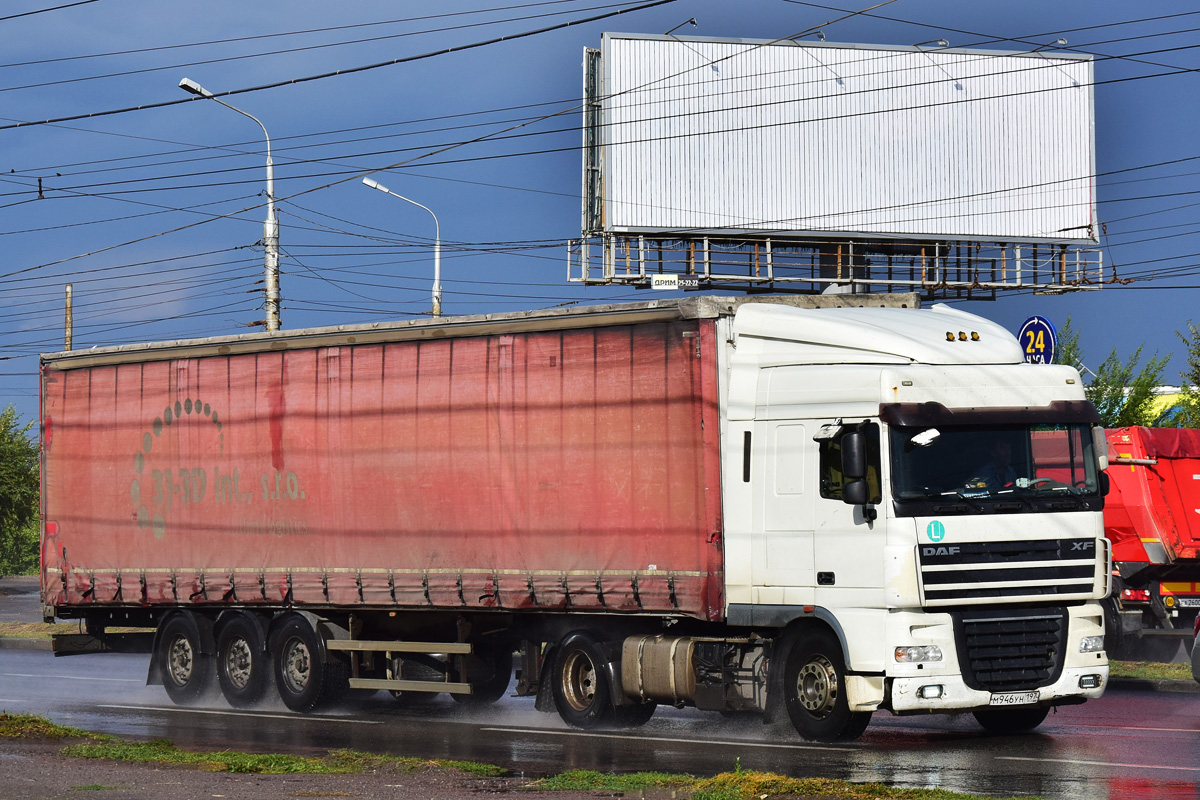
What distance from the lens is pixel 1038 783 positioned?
10969 millimetres

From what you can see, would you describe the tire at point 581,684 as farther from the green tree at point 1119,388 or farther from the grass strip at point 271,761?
the green tree at point 1119,388

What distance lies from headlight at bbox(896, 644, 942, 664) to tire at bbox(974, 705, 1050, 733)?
5.82 ft

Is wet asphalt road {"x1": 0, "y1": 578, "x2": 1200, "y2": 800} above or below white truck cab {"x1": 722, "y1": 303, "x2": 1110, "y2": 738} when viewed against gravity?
below

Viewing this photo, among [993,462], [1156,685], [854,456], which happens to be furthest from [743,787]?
[1156,685]

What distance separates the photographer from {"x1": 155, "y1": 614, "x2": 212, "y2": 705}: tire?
18.6 m

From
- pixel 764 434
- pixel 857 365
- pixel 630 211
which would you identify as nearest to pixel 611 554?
pixel 764 434

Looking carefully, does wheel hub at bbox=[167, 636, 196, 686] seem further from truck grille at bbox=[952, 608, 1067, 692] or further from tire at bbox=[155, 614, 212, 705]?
truck grille at bbox=[952, 608, 1067, 692]

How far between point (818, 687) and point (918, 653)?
1.01 m

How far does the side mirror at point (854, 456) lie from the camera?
41.8 feet

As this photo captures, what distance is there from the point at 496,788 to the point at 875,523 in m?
3.93

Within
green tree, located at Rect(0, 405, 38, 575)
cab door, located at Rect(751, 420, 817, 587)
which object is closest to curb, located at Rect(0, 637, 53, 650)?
cab door, located at Rect(751, 420, 817, 587)

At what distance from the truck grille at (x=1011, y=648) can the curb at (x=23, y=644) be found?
825 inches

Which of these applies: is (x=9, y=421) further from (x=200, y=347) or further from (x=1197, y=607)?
(x=1197, y=607)

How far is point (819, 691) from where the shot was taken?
13258 mm
